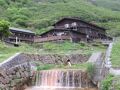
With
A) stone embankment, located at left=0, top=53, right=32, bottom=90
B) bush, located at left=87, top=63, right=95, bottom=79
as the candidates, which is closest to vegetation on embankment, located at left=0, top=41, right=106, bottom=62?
stone embankment, located at left=0, top=53, right=32, bottom=90

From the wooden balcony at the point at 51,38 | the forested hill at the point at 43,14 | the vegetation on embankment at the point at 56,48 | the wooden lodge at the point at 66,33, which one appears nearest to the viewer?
the vegetation on embankment at the point at 56,48

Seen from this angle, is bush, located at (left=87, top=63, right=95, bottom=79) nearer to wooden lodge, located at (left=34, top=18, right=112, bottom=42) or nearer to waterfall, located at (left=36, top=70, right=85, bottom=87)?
waterfall, located at (left=36, top=70, right=85, bottom=87)

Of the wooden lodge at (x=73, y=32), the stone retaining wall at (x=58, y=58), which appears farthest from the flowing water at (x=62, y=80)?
the wooden lodge at (x=73, y=32)

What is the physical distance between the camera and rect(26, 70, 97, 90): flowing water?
35000mm

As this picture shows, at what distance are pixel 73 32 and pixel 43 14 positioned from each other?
46725 mm

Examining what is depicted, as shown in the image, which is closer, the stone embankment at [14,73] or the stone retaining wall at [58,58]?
the stone embankment at [14,73]

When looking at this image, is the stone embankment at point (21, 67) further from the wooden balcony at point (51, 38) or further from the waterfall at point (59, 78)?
the wooden balcony at point (51, 38)

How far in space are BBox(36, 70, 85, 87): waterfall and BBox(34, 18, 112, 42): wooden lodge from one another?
2471 cm

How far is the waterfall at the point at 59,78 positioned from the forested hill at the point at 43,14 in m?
45.2

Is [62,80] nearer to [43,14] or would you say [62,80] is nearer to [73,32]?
[73,32]

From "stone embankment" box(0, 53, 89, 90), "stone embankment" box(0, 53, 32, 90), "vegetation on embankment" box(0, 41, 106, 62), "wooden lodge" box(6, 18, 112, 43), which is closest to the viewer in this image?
"stone embankment" box(0, 53, 32, 90)

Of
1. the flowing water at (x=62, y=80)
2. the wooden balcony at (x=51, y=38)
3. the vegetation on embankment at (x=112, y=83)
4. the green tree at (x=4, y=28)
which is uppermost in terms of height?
the green tree at (x=4, y=28)

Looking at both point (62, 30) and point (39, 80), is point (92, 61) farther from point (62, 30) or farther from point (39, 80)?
point (62, 30)

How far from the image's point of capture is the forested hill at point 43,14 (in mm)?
89250
